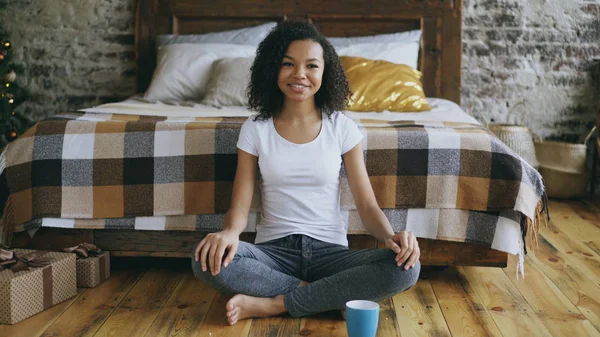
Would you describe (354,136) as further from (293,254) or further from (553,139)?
(553,139)

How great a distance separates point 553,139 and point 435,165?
233 centimetres

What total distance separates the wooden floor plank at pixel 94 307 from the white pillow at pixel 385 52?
6.28 feet

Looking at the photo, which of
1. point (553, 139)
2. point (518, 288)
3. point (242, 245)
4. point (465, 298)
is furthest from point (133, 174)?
point (553, 139)

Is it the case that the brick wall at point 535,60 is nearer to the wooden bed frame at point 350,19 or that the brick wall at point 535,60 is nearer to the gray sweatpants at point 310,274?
the wooden bed frame at point 350,19

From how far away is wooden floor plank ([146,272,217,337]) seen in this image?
218 cm

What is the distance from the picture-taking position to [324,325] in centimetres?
223

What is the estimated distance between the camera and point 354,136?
238cm

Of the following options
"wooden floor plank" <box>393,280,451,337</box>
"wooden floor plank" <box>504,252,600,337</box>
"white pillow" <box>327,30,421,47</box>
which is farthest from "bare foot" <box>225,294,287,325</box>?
"white pillow" <box>327,30,421,47</box>

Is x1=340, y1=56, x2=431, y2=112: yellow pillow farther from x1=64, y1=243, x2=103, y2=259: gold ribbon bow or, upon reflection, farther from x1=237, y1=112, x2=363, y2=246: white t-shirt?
x1=64, y1=243, x2=103, y2=259: gold ribbon bow

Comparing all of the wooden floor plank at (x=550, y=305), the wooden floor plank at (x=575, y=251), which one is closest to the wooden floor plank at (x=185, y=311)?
the wooden floor plank at (x=550, y=305)

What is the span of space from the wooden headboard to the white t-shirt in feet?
7.20

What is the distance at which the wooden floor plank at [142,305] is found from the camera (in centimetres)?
218

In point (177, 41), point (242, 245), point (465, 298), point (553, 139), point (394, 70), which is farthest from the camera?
point (553, 139)

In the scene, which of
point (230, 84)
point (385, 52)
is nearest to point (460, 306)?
point (230, 84)
